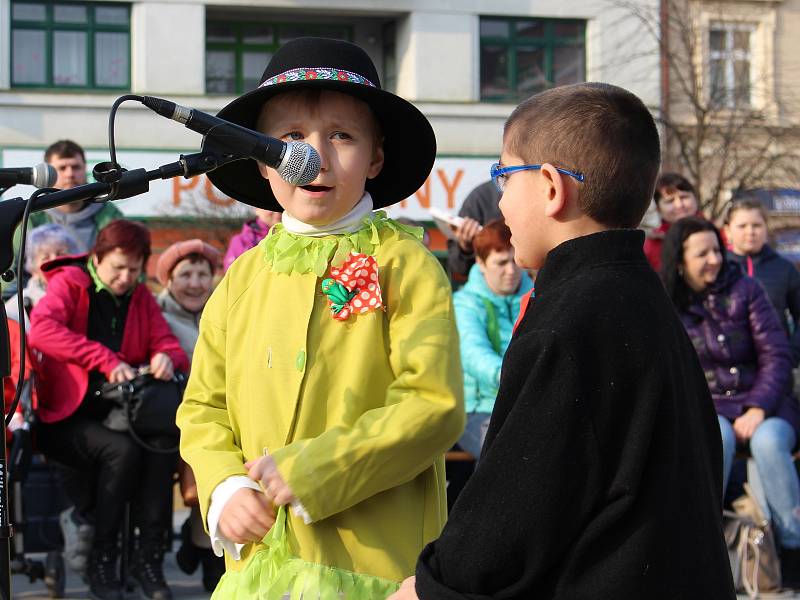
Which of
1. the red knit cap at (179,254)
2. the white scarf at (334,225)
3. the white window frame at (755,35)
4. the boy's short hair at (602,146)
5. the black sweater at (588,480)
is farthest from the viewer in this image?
the white window frame at (755,35)

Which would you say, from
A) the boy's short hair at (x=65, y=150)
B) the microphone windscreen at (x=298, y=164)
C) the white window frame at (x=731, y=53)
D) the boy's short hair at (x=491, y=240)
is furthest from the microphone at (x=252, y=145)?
the white window frame at (x=731, y=53)

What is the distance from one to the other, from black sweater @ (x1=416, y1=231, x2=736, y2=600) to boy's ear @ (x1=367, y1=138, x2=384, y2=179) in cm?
100

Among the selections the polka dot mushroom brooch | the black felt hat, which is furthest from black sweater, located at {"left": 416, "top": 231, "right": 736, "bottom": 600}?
the black felt hat

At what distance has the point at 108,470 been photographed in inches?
227

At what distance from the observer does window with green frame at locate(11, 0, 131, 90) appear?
2123 centimetres

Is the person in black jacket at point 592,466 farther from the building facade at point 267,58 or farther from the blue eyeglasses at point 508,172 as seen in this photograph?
the building facade at point 267,58

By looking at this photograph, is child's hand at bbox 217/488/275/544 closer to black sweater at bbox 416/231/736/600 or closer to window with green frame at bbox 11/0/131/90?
black sweater at bbox 416/231/736/600

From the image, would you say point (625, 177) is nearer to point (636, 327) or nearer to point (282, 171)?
point (636, 327)

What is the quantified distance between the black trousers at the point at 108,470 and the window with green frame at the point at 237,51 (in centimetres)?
1663

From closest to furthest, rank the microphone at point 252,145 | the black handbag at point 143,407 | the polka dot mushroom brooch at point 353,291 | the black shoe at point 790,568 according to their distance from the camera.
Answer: the microphone at point 252,145
the polka dot mushroom brooch at point 353,291
the black handbag at point 143,407
the black shoe at point 790,568

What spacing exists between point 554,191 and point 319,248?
2.50ft

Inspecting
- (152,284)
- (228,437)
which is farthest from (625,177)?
(152,284)

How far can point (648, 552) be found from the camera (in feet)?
6.15

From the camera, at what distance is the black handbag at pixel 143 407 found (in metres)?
5.72
